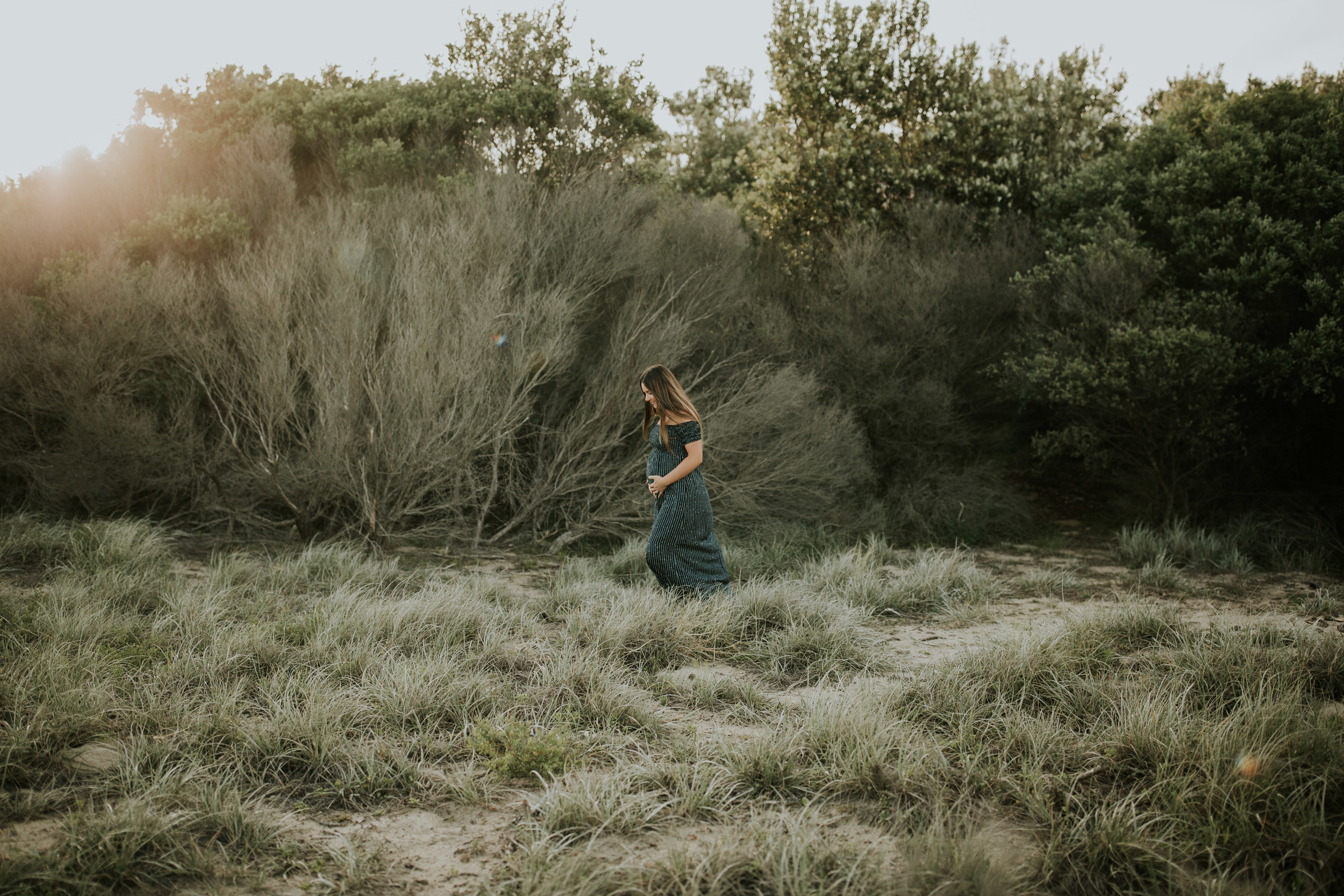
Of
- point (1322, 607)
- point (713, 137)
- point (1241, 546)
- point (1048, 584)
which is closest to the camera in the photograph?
point (1322, 607)

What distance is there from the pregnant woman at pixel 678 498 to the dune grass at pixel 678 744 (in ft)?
1.39

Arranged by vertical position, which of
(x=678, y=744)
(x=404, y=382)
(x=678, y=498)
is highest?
(x=404, y=382)

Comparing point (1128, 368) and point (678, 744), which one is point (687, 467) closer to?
point (678, 744)

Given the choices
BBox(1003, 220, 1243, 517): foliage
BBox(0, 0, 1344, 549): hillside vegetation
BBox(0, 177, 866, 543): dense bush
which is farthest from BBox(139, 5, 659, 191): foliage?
BBox(1003, 220, 1243, 517): foliage

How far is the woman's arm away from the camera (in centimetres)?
521

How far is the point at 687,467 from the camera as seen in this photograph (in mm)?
5211

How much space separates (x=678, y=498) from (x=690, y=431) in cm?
50

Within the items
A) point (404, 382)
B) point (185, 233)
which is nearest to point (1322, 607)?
point (404, 382)

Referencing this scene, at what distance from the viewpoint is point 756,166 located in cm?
1480

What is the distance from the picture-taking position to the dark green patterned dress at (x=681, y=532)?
17.7 feet

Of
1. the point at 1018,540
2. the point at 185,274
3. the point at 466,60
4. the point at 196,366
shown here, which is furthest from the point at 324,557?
the point at 466,60

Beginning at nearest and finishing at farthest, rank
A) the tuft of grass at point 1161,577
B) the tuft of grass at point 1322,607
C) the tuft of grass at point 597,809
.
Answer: the tuft of grass at point 597,809
the tuft of grass at point 1322,607
the tuft of grass at point 1161,577

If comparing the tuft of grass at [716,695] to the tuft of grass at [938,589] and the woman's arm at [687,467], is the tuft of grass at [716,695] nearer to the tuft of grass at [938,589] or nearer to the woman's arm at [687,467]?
the woman's arm at [687,467]

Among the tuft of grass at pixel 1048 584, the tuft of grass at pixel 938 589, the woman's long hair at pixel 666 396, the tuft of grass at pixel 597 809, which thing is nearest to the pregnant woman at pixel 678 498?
the woman's long hair at pixel 666 396
